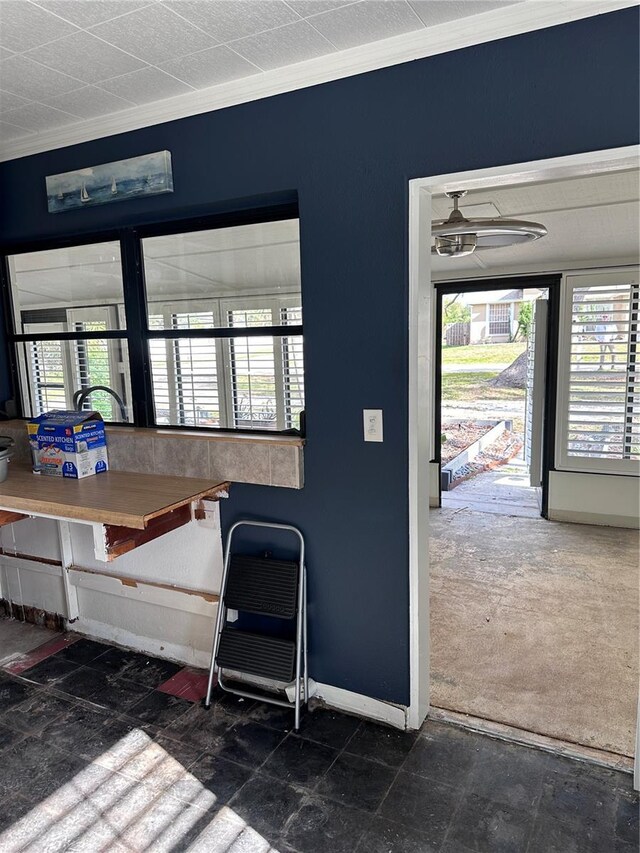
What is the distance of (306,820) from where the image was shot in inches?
73.0

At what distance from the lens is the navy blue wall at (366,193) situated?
1788mm

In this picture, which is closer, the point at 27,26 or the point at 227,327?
the point at 27,26

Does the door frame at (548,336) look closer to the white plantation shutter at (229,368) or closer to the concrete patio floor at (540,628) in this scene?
the concrete patio floor at (540,628)

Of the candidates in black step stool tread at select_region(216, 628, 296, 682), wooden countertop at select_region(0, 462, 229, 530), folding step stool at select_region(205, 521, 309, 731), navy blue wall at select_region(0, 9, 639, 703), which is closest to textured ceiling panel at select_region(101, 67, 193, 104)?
navy blue wall at select_region(0, 9, 639, 703)

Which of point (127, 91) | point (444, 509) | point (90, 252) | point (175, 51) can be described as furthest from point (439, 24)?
point (444, 509)

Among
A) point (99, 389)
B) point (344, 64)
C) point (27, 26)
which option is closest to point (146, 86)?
point (27, 26)

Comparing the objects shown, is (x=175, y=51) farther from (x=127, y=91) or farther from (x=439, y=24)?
(x=439, y=24)

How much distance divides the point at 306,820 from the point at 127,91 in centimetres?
273

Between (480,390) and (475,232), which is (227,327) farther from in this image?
(480,390)

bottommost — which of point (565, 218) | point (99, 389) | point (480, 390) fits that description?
point (480, 390)

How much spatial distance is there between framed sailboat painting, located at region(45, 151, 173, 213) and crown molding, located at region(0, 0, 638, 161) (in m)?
0.16

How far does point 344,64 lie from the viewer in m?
2.05

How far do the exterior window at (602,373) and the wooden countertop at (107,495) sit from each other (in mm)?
3497

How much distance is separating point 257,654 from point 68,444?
126 cm
